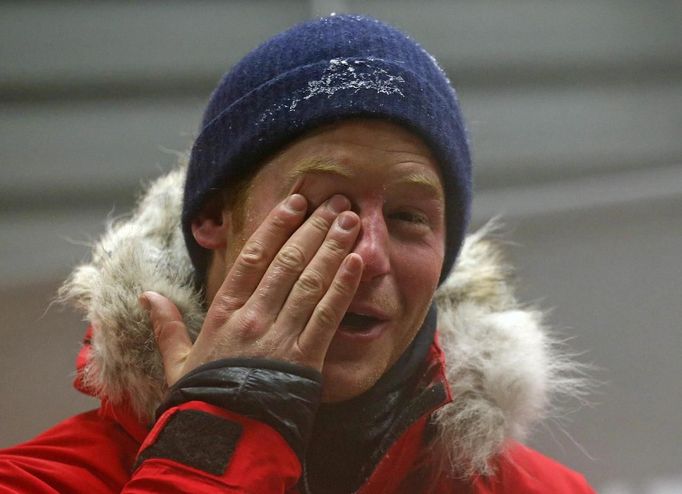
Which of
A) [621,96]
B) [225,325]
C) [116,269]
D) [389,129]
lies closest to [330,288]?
[225,325]

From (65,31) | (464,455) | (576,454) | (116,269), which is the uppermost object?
(65,31)

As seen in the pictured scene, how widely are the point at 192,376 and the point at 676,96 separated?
178 cm

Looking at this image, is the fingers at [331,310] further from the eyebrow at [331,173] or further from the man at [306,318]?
the eyebrow at [331,173]

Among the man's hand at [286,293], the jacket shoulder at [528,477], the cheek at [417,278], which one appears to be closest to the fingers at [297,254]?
the man's hand at [286,293]

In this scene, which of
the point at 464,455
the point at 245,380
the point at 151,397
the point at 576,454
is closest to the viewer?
the point at 245,380

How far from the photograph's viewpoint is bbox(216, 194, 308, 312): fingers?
98 centimetres

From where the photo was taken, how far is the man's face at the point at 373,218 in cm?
104

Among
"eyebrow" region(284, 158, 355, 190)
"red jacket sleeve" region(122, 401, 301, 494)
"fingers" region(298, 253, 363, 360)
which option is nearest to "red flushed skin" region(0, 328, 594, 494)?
"red jacket sleeve" region(122, 401, 301, 494)

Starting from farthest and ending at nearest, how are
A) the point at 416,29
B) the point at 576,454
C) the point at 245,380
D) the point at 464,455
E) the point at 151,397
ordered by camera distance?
1. the point at 416,29
2. the point at 576,454
3. the point at 464,455
4. the point at 151,397
5. the point at 245,380

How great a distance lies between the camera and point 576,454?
1.97 metres

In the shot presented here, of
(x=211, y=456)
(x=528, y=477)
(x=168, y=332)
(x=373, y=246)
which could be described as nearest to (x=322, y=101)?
(x=373, y=246)

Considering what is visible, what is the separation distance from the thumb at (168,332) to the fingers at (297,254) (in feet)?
0.44

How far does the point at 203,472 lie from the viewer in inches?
33.7

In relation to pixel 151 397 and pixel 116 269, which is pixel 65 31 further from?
pixel 151 397
